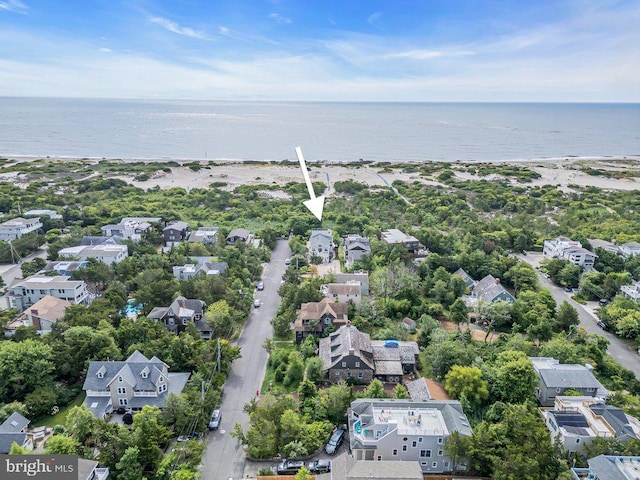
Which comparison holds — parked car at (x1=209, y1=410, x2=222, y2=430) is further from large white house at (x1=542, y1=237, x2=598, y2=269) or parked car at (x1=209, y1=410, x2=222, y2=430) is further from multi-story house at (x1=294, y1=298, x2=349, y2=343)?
large white house at (x1=542, y1=237, x2=598, y2=269)

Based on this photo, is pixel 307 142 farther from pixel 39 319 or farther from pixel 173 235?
pixel 39 319

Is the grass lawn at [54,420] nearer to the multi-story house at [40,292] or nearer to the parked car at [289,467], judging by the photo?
the parked car at [289,467]

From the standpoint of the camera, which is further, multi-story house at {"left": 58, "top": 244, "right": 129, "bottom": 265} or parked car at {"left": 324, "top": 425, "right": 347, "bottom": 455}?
multi-story house at {"left": 58, "top": 244, "right": 129, "bottom": 265}

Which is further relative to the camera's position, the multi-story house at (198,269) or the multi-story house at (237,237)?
the multi-story house at (237,237)

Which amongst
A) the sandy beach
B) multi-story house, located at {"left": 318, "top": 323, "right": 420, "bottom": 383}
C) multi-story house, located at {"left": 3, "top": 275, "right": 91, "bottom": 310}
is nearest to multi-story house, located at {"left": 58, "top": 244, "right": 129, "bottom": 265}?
multi-story house, located at {"left": 3, "top": 275, "right": 91, "bottom": 310}

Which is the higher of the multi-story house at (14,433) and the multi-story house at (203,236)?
the multi-story house at (14,433)

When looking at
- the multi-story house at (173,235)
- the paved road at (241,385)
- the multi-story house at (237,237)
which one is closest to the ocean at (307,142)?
the multi-story house at (237,237)
